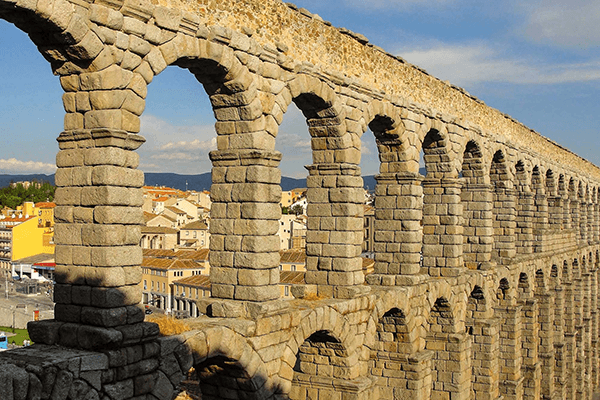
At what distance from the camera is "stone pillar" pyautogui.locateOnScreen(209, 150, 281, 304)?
1086cm

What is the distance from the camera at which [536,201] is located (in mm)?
28375

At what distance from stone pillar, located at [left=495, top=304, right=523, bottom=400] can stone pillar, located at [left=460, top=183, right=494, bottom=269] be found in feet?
9.29

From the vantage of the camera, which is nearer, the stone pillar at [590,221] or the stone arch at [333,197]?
the stone arch at [333,197]

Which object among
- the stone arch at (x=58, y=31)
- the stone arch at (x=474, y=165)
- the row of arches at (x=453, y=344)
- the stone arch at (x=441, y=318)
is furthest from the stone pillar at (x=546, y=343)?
the stone arch at (x=58, y=31)

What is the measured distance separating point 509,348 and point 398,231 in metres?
9.20

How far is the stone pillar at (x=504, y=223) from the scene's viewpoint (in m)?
23.5

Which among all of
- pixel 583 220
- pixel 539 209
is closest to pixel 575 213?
pixel 583 220

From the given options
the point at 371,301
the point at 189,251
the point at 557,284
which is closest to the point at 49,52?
the point at 371,301

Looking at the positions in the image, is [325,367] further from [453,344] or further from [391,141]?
[453,344]

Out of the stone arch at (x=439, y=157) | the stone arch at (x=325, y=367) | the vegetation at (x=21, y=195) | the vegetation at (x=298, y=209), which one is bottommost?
the stone arch at (x=325, y=367)

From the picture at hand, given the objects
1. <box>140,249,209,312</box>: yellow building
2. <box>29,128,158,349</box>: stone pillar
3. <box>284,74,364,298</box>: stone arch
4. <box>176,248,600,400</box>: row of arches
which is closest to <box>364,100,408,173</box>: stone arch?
<box>284,74,364,298</box>: stone arch

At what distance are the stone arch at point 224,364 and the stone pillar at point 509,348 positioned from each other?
13.6 metres

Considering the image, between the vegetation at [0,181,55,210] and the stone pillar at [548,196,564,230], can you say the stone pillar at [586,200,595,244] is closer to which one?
the stone pillar at [548,196,564,230]

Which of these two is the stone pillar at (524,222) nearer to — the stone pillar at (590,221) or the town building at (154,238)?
the stone pillar at (590,221)
